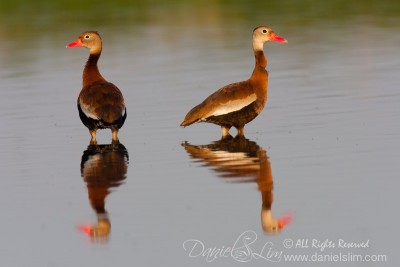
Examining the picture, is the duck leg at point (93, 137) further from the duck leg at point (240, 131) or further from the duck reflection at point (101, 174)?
the duck leg at point (240, 131)

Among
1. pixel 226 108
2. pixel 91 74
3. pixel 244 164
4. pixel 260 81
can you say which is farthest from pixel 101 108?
pixel 244 164

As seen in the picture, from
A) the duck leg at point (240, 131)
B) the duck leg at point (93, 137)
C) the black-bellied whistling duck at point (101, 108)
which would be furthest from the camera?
the duck leg at point (240, 131)

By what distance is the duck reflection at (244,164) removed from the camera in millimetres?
11805

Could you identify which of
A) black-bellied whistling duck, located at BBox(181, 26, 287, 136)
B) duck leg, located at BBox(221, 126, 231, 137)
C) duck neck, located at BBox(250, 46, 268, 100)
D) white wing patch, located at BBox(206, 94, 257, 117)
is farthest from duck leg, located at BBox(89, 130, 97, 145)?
duck neck, located at BBox(250, 46, 268, 100)

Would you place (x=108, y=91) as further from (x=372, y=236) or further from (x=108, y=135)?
(x=372, y=236)

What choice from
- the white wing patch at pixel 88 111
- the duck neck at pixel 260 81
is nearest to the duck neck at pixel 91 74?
the white wing patch at pixel 88 111

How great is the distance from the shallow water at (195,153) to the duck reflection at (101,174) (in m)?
0.03

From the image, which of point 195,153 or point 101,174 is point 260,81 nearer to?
point 195,153

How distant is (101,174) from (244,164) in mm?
1668

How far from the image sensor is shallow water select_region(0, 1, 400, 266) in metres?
11.4

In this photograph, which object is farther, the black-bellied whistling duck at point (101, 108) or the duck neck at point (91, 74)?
the duck neck at point (91, 74)

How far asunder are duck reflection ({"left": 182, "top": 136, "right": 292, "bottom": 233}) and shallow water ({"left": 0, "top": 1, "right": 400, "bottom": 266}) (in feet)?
0.12

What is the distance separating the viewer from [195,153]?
1564 centimetres

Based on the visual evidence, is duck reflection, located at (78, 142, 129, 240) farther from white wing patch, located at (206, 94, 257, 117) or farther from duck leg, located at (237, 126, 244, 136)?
duck leg, located at (237, 126, 244, 136)
